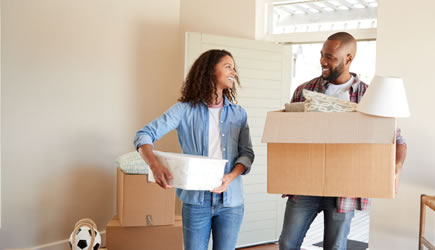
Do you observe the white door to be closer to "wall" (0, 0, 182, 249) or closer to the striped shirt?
"wall" (0, 0, 182, 249)

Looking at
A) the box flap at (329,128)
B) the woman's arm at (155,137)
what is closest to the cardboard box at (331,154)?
the box flap at (329,128)

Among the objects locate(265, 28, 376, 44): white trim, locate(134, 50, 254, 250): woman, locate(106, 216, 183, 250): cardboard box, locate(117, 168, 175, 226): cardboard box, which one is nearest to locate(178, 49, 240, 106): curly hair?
locate(134, 50, 254, 250): woman

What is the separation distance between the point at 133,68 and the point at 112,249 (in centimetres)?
154

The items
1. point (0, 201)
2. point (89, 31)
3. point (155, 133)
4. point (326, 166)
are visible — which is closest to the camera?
point (326, 166)

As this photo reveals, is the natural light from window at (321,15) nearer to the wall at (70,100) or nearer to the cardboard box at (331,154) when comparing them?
the wall at (70,100)

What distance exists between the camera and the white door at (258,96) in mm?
4066

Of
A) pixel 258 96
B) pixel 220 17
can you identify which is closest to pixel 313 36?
pixel 258 96

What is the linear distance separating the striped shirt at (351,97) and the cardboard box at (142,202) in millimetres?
1610

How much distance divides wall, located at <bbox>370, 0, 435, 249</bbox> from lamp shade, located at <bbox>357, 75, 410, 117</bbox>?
74.2 inches

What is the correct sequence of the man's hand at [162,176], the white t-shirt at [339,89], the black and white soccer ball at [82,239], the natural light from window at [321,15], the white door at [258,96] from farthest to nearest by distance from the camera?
the white door at [258,96], the natural light from window at [321,15], the black and white soccer ball at [82,239], the white t-shirt at [339,89], the man's hand at [162,176]

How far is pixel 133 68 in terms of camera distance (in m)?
4.18

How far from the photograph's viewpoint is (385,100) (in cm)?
164

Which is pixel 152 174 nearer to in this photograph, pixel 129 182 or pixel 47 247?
pixel 129 182

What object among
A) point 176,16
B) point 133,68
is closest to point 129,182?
point 133,68
